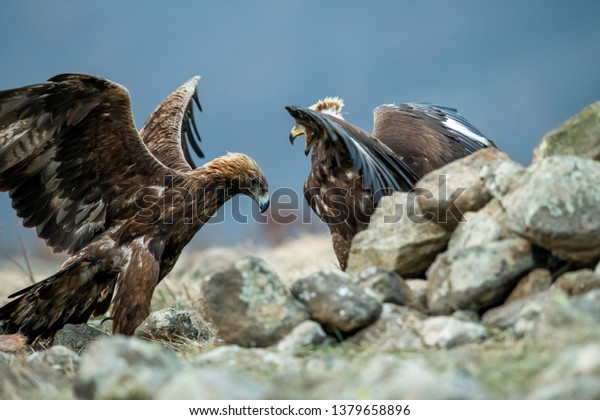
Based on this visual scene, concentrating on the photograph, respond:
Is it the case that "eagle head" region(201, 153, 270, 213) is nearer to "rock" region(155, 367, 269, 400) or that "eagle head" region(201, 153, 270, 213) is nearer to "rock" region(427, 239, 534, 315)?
"rock" region(427, 239, 534, 315)

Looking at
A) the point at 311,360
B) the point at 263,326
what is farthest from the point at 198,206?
the point at 311,360

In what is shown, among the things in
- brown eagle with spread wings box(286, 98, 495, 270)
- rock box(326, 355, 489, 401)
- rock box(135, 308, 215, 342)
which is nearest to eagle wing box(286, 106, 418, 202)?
brown eagle with spread wings box(286, 98, 495, 270)

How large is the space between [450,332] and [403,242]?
968mm

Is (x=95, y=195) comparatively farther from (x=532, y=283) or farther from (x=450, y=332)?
(x=532, y=283)

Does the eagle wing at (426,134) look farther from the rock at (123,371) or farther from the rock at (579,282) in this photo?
the rock at (123,371)

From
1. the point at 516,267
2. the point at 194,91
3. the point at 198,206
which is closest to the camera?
the point at 516,267

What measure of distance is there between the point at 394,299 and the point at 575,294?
0.95 metres

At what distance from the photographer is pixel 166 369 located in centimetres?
352

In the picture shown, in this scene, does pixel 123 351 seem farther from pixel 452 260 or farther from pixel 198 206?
pixel 198 206

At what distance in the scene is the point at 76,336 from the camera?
20.1 feet

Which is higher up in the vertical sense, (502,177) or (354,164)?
(354,164)

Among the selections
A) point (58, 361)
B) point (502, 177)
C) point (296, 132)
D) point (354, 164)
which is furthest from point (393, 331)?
point (296, 132)
